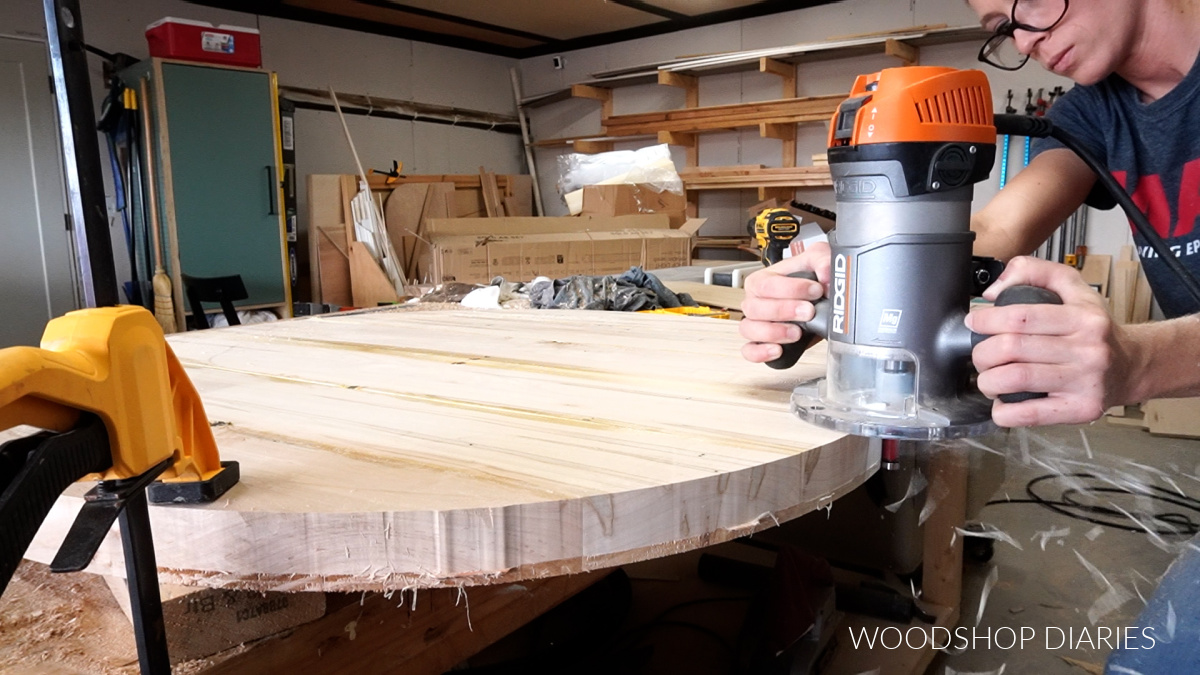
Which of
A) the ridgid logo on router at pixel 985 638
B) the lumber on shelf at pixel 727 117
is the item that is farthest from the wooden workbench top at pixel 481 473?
the lumber on shelf at pixel 727 117

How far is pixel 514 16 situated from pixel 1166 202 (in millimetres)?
5584

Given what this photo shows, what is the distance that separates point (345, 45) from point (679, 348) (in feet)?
19.0

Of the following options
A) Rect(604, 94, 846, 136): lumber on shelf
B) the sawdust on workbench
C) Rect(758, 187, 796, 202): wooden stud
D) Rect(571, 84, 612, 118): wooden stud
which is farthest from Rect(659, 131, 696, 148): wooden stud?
the sawdust on workbench

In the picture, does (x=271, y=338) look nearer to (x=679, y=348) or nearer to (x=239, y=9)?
(x=679, y=348)

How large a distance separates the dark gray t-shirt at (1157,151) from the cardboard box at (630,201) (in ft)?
12.2

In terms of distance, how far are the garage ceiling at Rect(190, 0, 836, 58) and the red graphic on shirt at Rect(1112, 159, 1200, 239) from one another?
4.81 meters

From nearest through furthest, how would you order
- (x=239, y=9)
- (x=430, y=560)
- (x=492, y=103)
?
(x=430, y=560)
(x=239, y=9)
(x=492, y=103)

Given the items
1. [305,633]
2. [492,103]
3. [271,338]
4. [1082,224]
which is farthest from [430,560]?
[492,103]

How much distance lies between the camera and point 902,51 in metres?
4.93

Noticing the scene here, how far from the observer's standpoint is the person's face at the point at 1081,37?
112cm

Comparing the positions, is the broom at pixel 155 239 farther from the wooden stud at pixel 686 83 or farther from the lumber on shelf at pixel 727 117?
the wooden stud at pixel 686 83

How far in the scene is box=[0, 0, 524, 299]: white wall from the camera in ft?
15.9

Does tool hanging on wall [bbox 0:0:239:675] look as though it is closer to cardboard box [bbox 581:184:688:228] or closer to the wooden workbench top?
the wooden workbench top

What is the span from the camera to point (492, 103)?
7.30 meters
